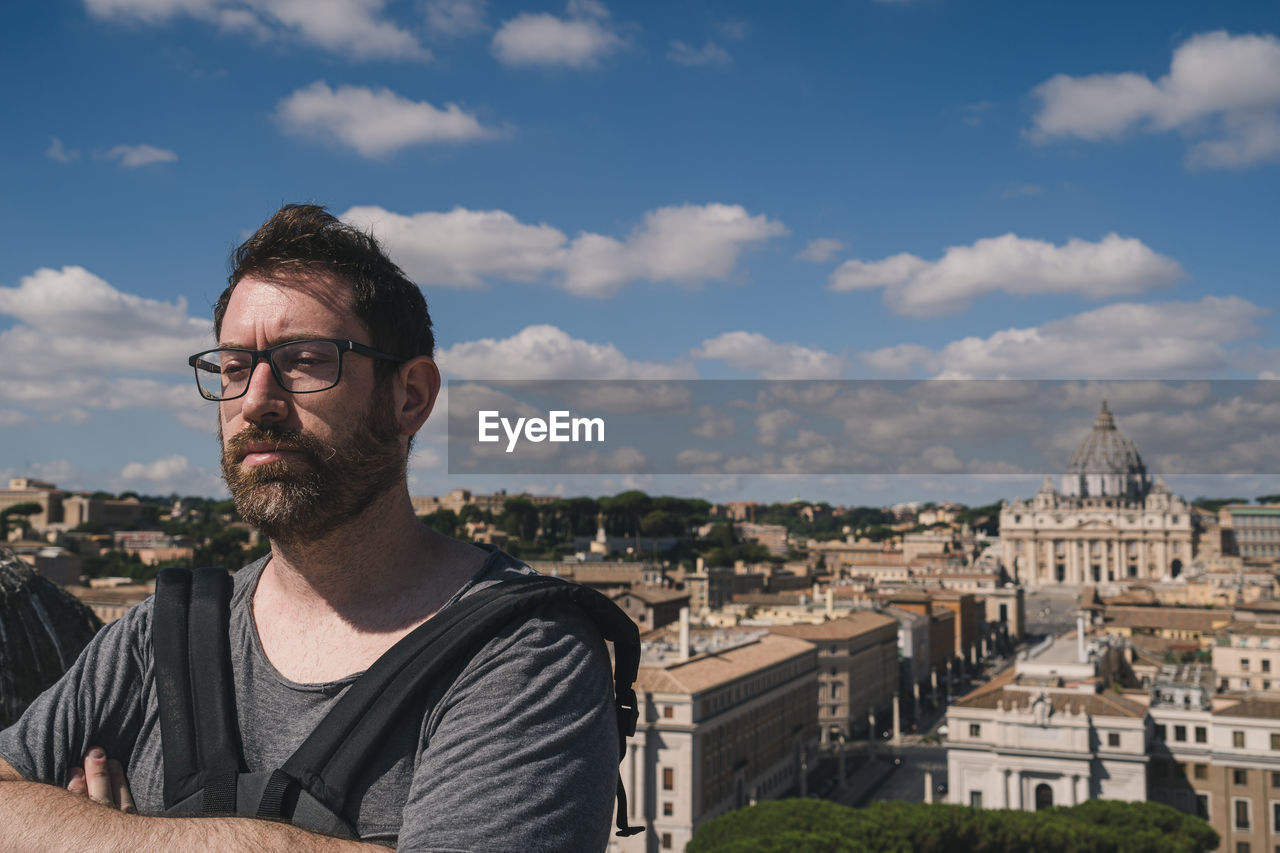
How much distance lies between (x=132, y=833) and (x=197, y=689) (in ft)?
1.00

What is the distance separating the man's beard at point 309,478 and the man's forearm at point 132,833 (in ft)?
1.49

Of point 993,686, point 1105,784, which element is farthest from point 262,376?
point 993,686

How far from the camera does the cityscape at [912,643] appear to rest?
29.6 m

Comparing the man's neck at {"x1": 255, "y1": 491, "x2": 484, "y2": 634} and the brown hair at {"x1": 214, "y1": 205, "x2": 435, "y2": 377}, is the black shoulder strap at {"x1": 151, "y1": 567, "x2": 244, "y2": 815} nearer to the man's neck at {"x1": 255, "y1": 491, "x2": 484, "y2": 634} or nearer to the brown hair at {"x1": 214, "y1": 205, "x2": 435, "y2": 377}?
the man's neck at {"x1": 255, "y1": 491, "x2": 484, "y2": 634}

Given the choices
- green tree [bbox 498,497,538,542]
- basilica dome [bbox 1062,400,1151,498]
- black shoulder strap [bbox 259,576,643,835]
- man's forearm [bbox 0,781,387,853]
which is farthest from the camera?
basilica dome [bbox 1062,400,1151,498]

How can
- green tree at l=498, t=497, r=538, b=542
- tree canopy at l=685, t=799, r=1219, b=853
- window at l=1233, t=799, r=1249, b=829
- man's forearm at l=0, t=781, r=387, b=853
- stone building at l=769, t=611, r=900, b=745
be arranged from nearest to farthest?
man's forearm at l=0, t=781, r=387, b=853
tree canopy at l=685, t=799, r=1219, b=853
window at l=1233, t=799, r=1249, b=829
stone building at l=769, t=611, r=900, b=745
green tree at l=498, t=497, r=538, b=542

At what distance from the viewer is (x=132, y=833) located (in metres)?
1.58

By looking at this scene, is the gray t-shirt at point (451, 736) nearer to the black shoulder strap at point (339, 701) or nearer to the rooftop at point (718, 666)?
the black shoulder strap at point (339, 701)

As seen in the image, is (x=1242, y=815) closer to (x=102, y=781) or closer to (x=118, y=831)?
(x=102, y=781)

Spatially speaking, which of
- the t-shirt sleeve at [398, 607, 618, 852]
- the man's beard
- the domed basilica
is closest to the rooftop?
the man's beard

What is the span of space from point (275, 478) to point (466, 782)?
0.57 metres

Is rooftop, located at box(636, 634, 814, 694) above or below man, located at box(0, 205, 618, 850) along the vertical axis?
below

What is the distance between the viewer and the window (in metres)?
28.8

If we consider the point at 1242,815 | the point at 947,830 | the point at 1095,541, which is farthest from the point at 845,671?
the point at 1095,541
